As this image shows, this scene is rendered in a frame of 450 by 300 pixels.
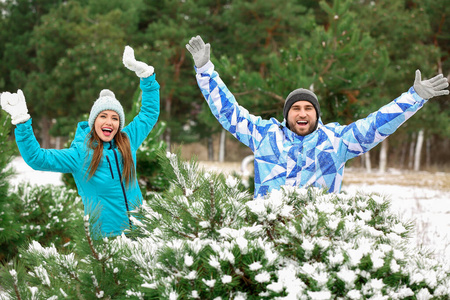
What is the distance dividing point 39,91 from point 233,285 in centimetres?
2460

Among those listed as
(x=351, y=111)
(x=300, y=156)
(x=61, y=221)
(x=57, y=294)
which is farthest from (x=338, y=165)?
(x=351, y=111)

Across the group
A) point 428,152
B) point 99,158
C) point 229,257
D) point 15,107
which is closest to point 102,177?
point 99,158

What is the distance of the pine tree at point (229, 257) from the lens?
1.21m

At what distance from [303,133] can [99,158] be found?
1332 mm

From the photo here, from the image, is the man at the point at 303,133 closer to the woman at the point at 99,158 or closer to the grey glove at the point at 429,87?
the grey glove at the point at 429,87

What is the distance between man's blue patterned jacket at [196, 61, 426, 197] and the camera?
2.53 metres

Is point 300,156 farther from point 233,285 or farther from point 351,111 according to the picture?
point 351,111

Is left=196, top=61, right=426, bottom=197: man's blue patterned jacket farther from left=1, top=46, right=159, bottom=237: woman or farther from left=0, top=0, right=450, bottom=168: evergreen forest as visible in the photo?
left=0, top=0, right=450, bottom=168: evergreen forest

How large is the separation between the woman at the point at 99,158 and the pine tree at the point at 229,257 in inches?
40.4

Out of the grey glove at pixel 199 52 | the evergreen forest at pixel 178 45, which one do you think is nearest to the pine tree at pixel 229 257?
the grey glove at pixel 199 52

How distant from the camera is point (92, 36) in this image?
22.5m

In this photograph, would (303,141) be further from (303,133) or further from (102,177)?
(102,177)

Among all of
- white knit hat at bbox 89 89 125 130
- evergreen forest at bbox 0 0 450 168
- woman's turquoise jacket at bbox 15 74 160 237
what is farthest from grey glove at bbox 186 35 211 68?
evergreen forest at bbox 0 0 450 168

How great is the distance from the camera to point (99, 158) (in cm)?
271
